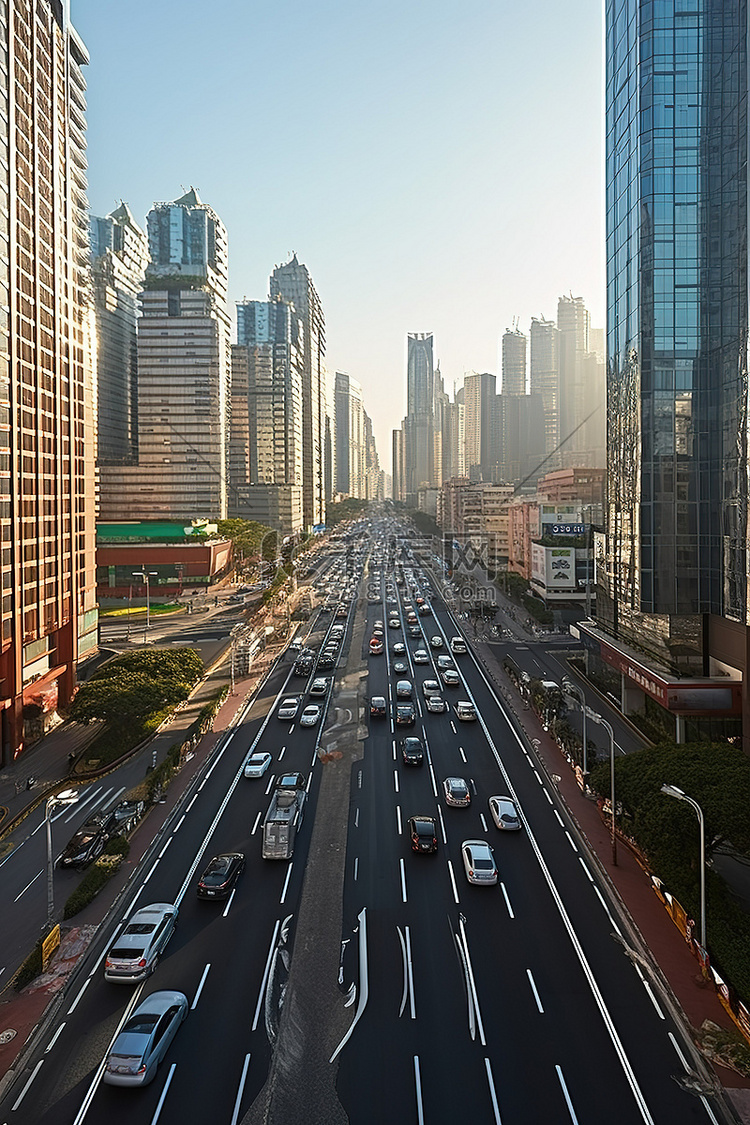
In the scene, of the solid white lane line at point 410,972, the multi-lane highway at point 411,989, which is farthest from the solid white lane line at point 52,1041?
the solid white lane line at point 410,972

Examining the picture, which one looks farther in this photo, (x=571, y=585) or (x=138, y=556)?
(x=138, y=556)

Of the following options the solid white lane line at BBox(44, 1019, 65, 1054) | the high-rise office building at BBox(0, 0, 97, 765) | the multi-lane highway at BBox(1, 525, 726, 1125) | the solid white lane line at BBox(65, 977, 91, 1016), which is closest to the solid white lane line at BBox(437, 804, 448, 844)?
the multi-lane highway at BBox(1, 525, 726, 1125)

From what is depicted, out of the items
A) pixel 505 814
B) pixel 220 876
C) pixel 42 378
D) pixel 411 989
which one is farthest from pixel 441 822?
pixel 42 378

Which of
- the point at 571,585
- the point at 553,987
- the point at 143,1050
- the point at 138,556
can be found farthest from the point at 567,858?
the point at 138,556

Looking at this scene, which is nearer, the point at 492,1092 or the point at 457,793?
the point at 492,1092

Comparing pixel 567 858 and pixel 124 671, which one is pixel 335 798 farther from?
pixel 124 671

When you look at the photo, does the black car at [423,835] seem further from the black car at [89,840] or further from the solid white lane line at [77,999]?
the black car at [89,840]

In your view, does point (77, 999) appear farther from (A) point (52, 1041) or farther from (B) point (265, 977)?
(B) point (265, 977)
